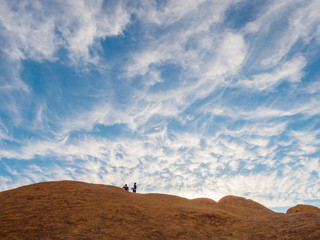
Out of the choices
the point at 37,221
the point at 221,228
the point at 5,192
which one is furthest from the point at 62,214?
the point at 221,228

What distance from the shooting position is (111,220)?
1847cm

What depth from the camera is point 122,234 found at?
646 inches

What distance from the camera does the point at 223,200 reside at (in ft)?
115

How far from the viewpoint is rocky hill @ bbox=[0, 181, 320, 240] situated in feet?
51.8

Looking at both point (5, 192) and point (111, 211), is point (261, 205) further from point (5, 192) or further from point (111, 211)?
point (5, 192)

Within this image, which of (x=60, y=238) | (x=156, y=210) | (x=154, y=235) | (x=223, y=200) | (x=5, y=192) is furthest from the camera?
(x=223, y=200)

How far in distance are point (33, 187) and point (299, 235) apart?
86.4 feet

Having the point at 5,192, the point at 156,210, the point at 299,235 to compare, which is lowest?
the point at 299,235

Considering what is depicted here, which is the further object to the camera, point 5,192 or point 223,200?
point 223,200

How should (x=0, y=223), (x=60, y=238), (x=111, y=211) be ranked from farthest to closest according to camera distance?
(x=111, y=211), (x=0, y=223), (x=60, y=238)

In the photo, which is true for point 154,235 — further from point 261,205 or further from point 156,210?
point 261,205

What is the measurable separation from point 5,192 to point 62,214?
464 inches

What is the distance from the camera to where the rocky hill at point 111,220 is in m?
15.8

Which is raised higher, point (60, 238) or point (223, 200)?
point (223, 200)
